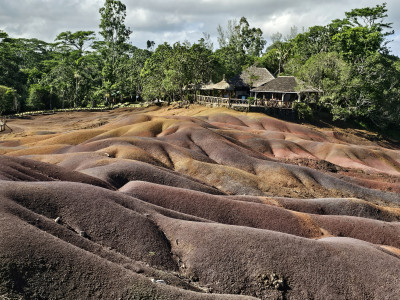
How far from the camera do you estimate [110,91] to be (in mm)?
81125

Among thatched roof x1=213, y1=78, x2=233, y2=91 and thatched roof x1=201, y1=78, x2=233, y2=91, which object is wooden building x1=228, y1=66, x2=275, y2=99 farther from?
thatched roof x1=201, y1=78, x2=233, y2=91

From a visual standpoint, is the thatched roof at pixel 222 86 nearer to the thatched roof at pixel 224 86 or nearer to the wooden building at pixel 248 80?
the thatched roof at pixel 224 86

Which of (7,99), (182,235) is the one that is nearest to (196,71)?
(7,99)

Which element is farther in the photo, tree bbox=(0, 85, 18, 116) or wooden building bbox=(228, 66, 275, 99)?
wooden building bbox=(228, 66, 275, 99)

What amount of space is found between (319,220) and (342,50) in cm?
5954

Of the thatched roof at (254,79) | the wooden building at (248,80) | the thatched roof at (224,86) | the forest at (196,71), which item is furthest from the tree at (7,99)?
the thatched roof at (254,79)

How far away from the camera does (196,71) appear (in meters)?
71.8

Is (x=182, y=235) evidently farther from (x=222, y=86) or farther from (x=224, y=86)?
(x=222, y=86)

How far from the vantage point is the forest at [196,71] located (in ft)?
209

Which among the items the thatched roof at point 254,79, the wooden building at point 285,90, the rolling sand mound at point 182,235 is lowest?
the rolling sand mound at point 182,235

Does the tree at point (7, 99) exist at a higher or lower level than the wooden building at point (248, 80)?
lower

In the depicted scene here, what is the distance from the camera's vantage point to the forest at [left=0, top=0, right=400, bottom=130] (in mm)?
63812

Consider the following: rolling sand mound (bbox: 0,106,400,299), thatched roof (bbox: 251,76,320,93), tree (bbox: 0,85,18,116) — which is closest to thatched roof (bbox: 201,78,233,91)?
thatched roof (bbox: 251,76,320,93)

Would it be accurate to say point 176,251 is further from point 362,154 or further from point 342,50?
point 342,50
